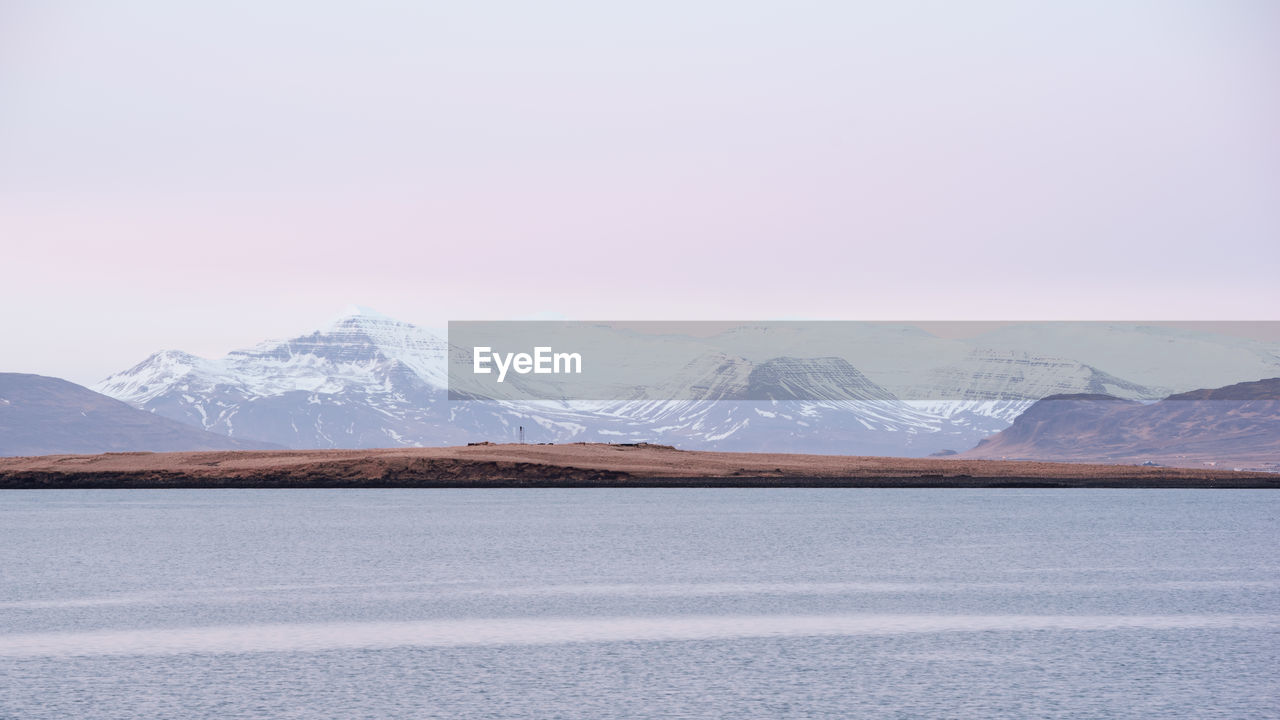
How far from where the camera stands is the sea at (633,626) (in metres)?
27.5

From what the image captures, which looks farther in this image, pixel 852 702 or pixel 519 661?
pixel 519 661

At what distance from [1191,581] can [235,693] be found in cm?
3945

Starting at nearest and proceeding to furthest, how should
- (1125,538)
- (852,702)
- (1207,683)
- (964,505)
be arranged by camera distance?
(852,702) < (1207,683) < (1125,538) < (964,505)

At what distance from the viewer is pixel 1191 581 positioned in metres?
54.5

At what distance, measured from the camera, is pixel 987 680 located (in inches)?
1173

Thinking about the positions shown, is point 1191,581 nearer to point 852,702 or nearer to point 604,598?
point 604,598

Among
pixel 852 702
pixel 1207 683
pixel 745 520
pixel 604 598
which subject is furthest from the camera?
pixel 745 520

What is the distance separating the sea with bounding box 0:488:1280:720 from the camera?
27516 mm

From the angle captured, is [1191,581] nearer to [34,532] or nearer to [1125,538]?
[1125,538]

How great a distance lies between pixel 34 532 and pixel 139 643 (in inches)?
2369

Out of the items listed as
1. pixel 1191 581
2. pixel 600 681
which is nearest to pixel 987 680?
pixel 600 681

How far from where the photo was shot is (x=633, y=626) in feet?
129

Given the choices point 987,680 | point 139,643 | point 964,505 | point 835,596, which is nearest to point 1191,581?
point 835,596

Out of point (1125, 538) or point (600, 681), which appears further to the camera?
point (1125, 538)
